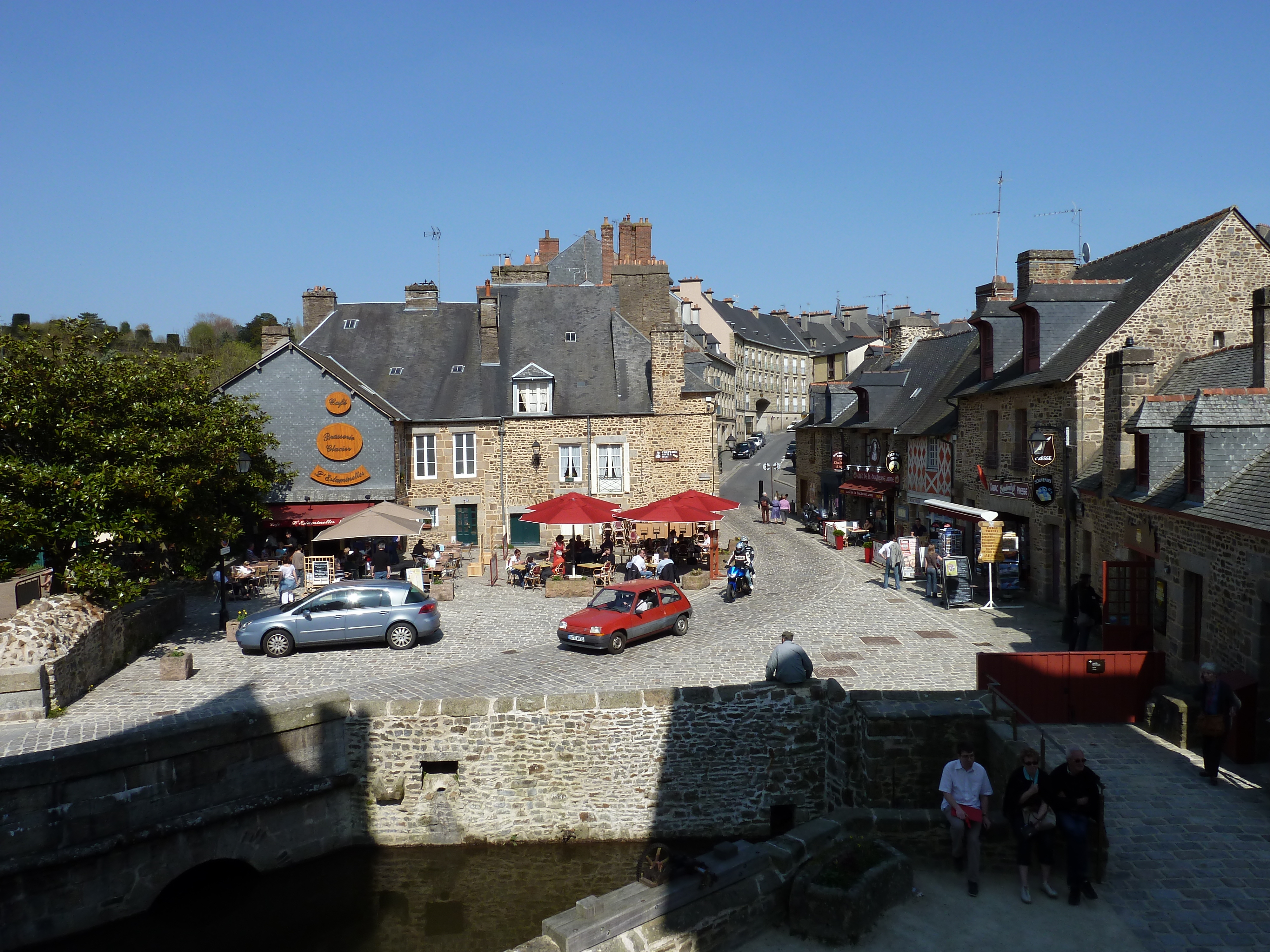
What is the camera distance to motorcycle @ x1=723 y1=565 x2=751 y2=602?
20234mm

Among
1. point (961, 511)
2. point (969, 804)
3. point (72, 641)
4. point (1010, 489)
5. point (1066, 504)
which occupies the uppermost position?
point (1010, 489)

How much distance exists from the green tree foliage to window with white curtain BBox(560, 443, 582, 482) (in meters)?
11.9

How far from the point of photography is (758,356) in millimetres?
72250

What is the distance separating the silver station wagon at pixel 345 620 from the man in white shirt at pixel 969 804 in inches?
397

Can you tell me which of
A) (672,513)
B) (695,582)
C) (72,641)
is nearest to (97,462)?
(72,641)

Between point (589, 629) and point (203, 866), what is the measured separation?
6386 millimetres

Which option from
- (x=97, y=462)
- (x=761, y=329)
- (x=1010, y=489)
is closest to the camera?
(x=97, y=462)

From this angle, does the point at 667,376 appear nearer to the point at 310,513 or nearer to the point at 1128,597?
the point at 310,513

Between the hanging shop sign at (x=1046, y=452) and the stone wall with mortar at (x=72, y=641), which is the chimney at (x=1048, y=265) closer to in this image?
the hanging shop sign at (x=1046, y=452)

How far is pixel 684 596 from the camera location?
17.4 metres

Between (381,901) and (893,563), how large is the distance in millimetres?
14403

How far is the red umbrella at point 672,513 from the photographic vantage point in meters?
21.7

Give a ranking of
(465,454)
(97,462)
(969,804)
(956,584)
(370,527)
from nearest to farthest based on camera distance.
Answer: (969,804) → (97,462) → (956,584) → (370,527) → (465,454)

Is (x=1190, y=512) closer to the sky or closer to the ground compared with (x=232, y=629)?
closer to the sky
